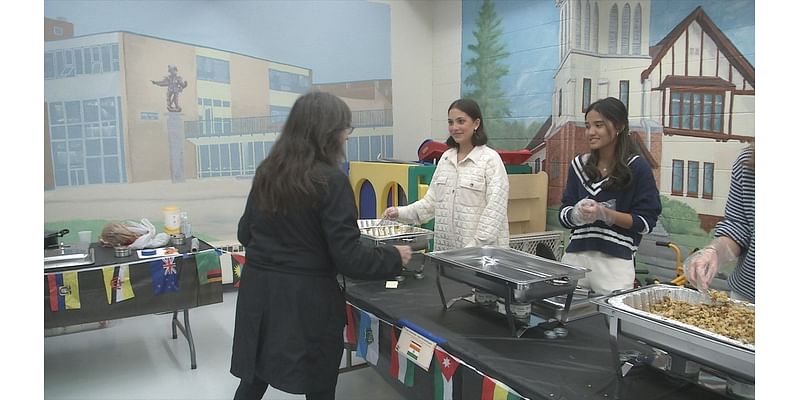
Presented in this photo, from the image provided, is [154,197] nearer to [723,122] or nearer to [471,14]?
[471,14]

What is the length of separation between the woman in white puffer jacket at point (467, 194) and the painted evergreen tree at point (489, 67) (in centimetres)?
193

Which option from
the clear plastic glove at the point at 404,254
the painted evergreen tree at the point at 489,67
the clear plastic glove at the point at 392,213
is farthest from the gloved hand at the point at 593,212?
the painted evergreen tree at the point at 489,67

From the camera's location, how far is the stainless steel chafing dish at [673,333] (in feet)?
3.85

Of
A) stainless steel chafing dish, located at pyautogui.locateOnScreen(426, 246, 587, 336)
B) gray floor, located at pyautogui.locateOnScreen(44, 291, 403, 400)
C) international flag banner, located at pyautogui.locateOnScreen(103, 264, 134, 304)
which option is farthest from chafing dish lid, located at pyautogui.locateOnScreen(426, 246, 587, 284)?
international flag banner, located at pyautogui.locateOnScreen(103, 264, 134, 304)

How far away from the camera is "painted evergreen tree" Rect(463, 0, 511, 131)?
4.70 m

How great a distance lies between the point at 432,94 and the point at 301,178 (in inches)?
157

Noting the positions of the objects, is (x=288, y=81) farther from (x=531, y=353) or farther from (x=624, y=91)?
(x=531, y=353)

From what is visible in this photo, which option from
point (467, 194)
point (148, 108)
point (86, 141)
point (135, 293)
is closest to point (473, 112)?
point (467, 194)

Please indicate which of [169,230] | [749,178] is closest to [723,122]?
[749,178]

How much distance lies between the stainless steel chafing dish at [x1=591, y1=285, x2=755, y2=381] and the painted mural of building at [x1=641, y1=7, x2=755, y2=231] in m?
2.10

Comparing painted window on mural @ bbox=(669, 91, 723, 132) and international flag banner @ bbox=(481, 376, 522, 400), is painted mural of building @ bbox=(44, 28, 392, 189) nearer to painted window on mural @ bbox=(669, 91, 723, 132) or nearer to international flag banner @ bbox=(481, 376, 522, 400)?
painted window on mural @ bbox=(669, 91, 723, 132)

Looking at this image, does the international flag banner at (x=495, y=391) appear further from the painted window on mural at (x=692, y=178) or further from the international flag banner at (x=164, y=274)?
the painted window on mural at (x=692, y=178)

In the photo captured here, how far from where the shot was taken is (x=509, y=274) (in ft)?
6.00

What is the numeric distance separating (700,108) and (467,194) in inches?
67.1
